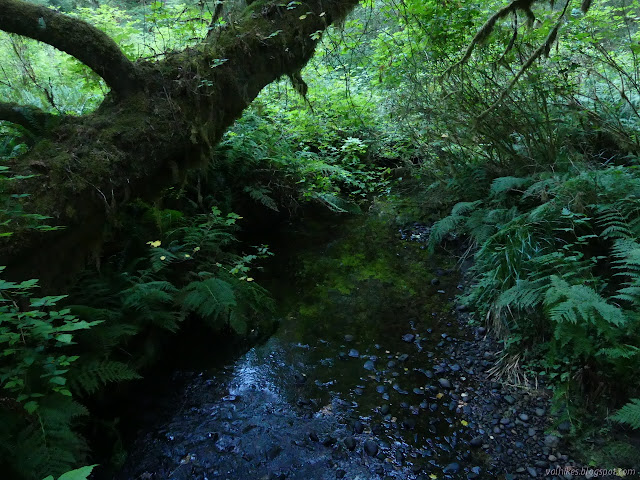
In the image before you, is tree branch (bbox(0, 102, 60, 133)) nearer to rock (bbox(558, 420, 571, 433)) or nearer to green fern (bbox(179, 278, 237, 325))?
green fern (bbox(179, 278, 237, 325))

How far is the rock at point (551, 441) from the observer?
131 inches

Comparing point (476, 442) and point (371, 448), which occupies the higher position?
point (476, 442)

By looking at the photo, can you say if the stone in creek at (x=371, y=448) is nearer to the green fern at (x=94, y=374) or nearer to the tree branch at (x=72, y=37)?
the green fern at (x=94, y=374)

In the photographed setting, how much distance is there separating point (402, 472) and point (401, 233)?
17.5 ft

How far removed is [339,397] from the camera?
4.12 m

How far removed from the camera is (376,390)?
4.18 meters

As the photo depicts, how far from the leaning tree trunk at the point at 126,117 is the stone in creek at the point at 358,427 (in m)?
3.07

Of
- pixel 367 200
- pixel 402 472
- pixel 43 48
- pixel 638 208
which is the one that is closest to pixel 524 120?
pixel 638 208

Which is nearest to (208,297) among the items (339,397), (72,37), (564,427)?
(339,397)

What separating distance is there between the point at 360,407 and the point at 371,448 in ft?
1.73

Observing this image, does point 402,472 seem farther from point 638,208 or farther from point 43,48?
point 43,48

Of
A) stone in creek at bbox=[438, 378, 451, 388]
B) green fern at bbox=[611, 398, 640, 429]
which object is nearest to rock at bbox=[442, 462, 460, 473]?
stone in creek at bbox=[438, 378, 451, 388]

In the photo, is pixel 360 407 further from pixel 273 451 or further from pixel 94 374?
pixel 94 374

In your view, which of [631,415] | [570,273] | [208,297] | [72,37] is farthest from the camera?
[208,297]
